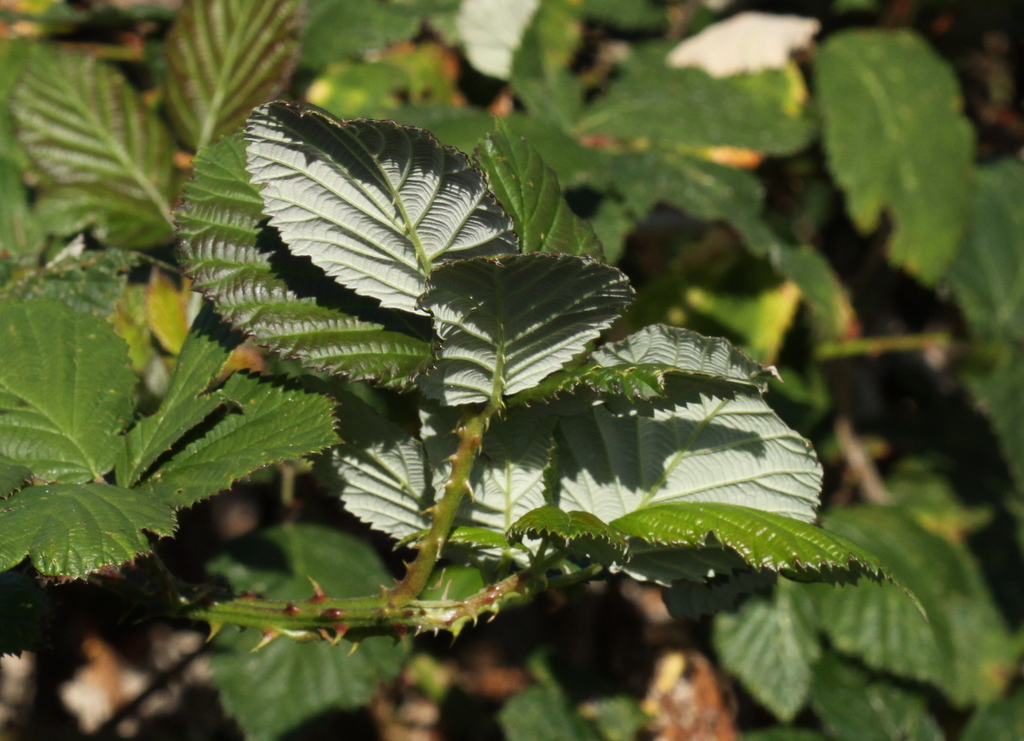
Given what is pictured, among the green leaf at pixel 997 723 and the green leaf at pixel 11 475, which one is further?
the green leaf at pixel 997 723

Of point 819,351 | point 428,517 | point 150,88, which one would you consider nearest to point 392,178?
point 428,517

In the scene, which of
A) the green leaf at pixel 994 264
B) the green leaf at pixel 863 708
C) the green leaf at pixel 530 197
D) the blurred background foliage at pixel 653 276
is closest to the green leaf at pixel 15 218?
the blurred background foliage at pixel 653 276

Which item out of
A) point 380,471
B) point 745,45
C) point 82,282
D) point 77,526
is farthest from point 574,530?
point 745,45

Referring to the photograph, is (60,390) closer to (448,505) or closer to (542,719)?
(448,505)

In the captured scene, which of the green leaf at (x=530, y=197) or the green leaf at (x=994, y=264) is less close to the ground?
the green leaf at (x=530, y=197)

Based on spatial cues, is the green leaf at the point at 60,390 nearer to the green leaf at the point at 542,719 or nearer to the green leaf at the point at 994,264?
the green leaf at the point at 542,719

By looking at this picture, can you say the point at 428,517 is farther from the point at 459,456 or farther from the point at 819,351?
the point at 819,351
